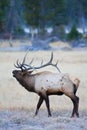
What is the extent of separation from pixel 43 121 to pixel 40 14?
57562mm

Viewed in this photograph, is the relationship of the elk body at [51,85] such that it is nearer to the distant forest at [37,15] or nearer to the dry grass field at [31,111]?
the dry grass field at [31,111]

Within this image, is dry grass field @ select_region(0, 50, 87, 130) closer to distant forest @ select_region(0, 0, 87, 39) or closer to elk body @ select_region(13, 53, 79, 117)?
elk body @ select_region(13, 53, 79, 117)

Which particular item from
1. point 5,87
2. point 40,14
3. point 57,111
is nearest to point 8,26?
point 40,14

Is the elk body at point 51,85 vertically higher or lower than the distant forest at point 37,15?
higher

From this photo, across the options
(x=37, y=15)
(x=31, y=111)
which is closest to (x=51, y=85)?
(x=31, y=111)

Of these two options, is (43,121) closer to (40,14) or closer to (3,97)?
(3,97)

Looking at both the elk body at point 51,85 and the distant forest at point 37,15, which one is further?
the distant forest at point 37,15

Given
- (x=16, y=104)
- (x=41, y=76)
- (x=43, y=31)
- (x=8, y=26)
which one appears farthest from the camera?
(x=8, y=26)

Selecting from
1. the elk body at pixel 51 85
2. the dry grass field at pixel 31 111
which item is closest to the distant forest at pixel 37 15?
the dry grass field at pixel 31 111

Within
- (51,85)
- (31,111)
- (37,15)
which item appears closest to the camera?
(51,85)

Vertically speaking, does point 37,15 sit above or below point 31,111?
below

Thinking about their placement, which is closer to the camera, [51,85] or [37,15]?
[51,85]

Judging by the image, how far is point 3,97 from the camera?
16656 mm

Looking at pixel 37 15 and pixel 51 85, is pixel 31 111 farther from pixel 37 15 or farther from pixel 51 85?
pixel 37 15
